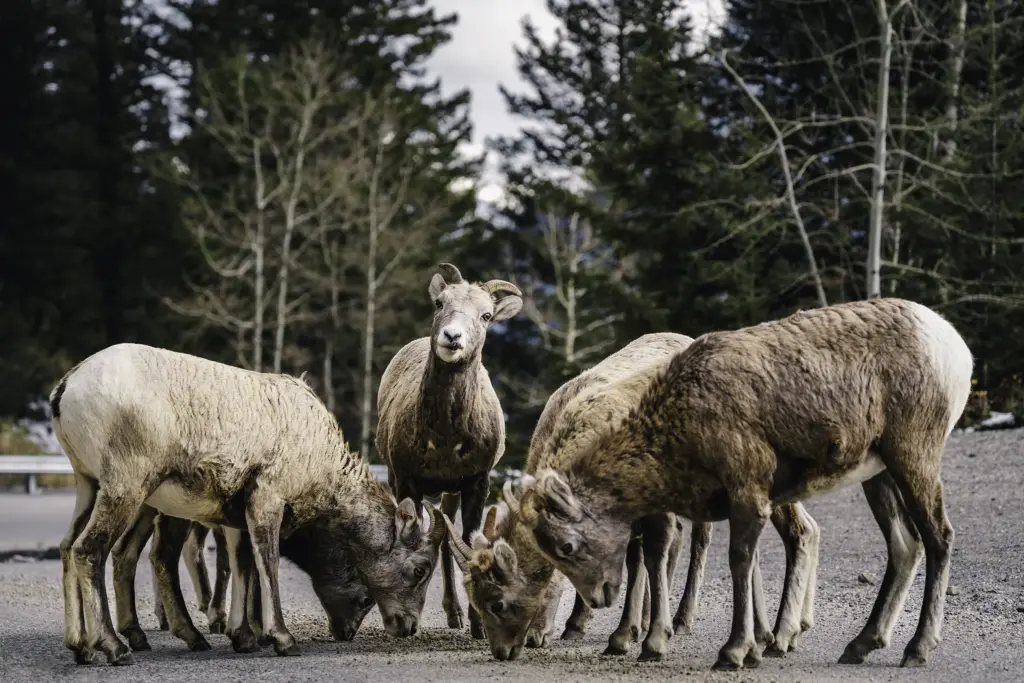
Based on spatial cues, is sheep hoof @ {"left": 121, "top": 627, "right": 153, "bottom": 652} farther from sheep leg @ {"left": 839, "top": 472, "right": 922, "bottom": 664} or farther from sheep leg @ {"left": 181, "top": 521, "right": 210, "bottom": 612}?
sheep leg @ {"left": 839, "top": 472, "right": 922, "bottom": 664}

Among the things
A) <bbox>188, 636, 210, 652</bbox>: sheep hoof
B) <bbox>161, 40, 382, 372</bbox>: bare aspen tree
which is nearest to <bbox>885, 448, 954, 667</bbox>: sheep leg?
<bbox>188, 636, 210, 652</bbox>: sheep hoof

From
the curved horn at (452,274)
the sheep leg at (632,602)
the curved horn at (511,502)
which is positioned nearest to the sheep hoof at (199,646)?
the curved horn at (511,502)

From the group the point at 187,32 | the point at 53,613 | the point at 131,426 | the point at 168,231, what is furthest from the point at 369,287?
the point at 131,426

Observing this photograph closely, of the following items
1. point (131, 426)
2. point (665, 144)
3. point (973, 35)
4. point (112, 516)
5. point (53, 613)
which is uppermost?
point (973, 35)

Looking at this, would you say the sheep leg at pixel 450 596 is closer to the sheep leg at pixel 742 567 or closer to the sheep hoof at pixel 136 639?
the sheep hoof at pixel 136 639

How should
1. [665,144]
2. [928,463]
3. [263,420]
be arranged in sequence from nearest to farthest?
[928,463], [263,420], [665,144]

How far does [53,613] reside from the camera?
37.7ft

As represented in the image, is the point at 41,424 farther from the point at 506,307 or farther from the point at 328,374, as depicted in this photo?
the point at 506,307

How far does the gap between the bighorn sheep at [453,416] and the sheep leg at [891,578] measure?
10.1 feet

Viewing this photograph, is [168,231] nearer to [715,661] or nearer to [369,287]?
[369,287]

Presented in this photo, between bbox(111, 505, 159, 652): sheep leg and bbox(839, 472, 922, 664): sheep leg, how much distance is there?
16.9ft

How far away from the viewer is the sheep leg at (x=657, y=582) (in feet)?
29.1

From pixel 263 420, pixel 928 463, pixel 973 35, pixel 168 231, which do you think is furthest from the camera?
pixel 168 231

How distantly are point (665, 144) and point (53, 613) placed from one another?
16.6m
